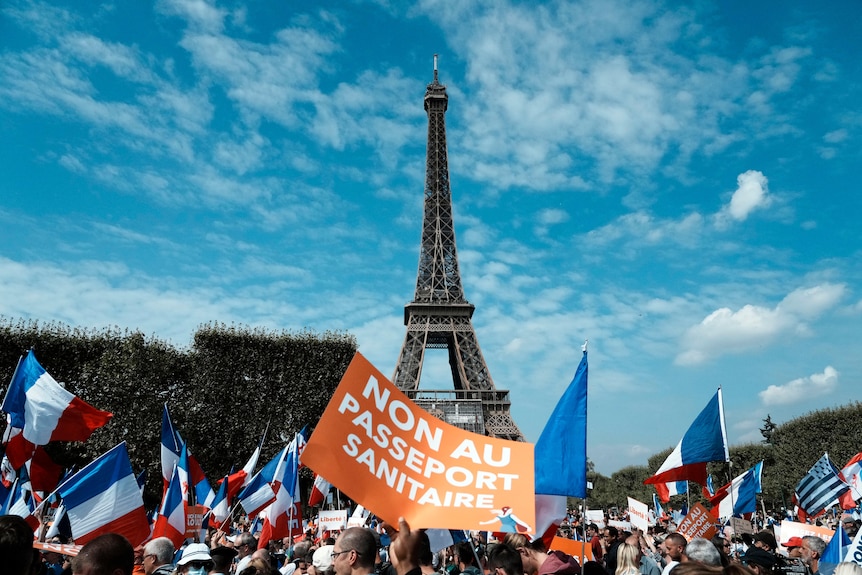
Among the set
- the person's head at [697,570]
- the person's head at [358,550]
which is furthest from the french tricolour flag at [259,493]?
the person's head at [697,570]

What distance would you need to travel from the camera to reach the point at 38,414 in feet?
25.0

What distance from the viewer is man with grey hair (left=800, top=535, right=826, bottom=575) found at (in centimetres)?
627

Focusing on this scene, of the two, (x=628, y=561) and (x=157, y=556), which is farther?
(x=628, y=561)

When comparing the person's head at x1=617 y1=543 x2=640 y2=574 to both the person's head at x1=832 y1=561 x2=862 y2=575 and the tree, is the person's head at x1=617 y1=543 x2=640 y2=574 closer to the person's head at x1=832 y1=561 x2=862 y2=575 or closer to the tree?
the person's head at x1=832 y1=561 x2=862 y2=575

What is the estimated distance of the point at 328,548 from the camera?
557cm

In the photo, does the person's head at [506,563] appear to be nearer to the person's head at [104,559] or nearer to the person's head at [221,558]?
the person's head at [221,558]

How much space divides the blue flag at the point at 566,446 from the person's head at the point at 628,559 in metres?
1.14

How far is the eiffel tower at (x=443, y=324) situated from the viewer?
4572 centimetres

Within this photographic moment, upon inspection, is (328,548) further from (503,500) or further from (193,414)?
(193,414)

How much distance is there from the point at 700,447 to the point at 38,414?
27.8 feet

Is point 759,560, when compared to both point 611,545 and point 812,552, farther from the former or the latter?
point 611,545

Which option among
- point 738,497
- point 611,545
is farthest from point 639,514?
point 611,545

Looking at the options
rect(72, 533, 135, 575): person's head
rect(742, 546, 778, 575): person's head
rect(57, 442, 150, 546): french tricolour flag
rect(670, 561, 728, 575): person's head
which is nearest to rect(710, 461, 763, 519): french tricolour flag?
rect(742, 546, 778, 575): person's head

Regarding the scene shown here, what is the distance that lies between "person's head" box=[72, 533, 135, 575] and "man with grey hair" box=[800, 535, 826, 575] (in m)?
6.21
